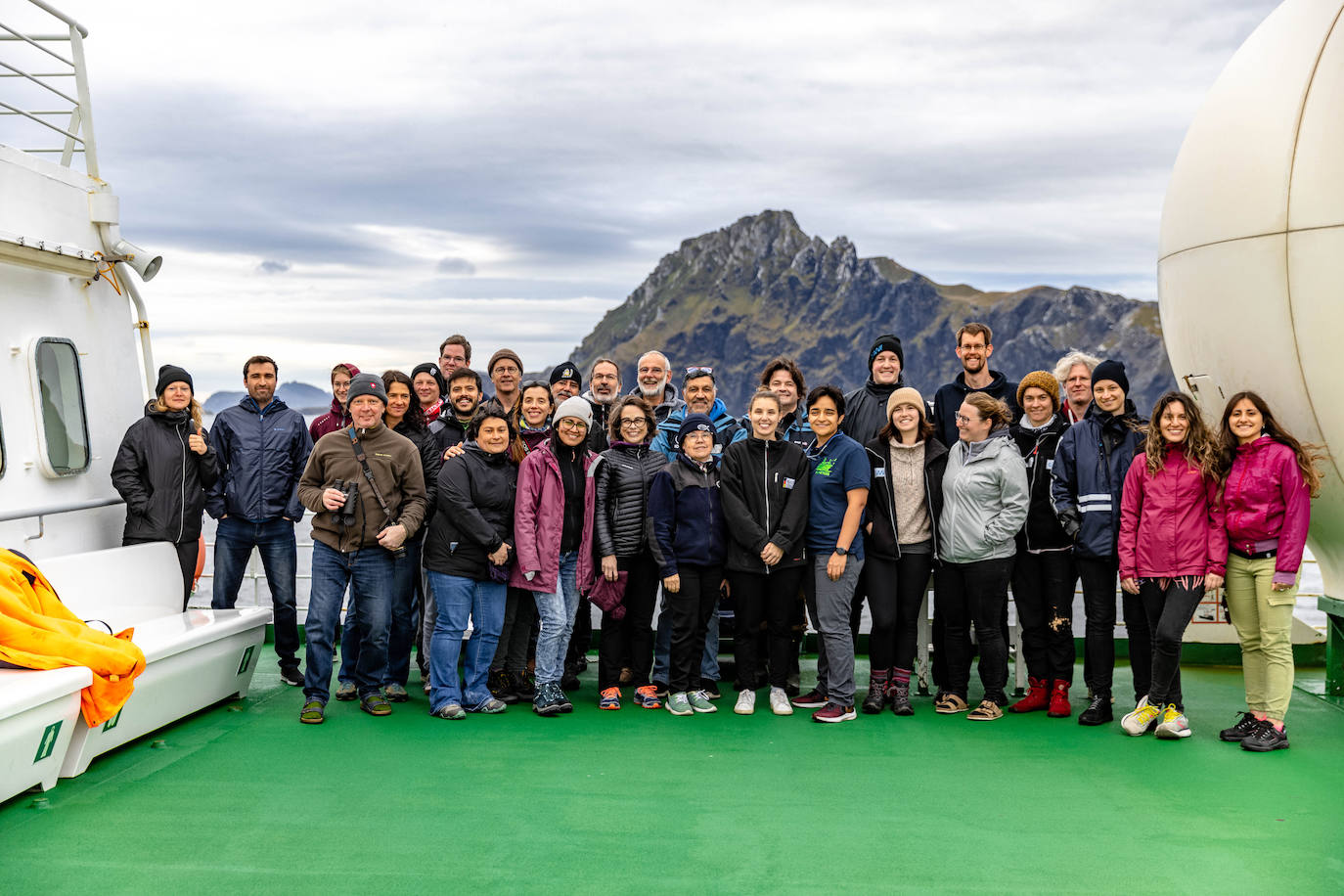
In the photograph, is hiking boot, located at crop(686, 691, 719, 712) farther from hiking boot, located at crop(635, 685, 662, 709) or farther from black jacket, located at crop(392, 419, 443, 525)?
black jacket, located at crop(392, 419, 443, 525)

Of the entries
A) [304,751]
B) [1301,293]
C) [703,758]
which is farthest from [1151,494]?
[304,751]

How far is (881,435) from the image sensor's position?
595 centimetres

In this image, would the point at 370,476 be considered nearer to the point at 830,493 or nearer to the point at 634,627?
the point at 634,627

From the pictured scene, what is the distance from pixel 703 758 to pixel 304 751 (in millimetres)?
1933

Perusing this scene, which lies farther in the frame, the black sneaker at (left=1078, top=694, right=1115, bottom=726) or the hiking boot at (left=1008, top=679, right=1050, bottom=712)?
the hiking boot at (left=1008, top=679, right=1050, bottom=712)

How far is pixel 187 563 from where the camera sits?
6.04 m

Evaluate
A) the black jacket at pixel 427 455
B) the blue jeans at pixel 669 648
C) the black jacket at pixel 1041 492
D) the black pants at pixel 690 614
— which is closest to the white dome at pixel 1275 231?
the black jacket at pixel 1041 492

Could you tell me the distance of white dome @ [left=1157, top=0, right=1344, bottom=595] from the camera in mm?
4859

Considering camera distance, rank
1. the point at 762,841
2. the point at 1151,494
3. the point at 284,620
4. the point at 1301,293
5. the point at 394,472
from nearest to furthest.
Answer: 1. the point at 762,841
2. the point at 1301,293
3. the point at 1151,494
4. the point at 394,472
5. the point at 284,620

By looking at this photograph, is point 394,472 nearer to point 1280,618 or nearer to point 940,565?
point 940,565

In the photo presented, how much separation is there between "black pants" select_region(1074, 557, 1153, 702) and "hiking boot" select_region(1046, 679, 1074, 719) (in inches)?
5.6

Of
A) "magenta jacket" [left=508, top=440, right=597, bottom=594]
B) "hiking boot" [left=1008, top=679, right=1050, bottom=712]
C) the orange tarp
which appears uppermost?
"magenta jacket" [left=508, top=440, right=597, bottom=594]

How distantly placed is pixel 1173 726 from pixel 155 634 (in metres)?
5.14

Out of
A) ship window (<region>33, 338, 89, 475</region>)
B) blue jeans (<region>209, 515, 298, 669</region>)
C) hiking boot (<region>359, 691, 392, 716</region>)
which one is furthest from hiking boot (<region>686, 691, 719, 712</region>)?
ship window (<region>33, 338, 89, 475</region>)
